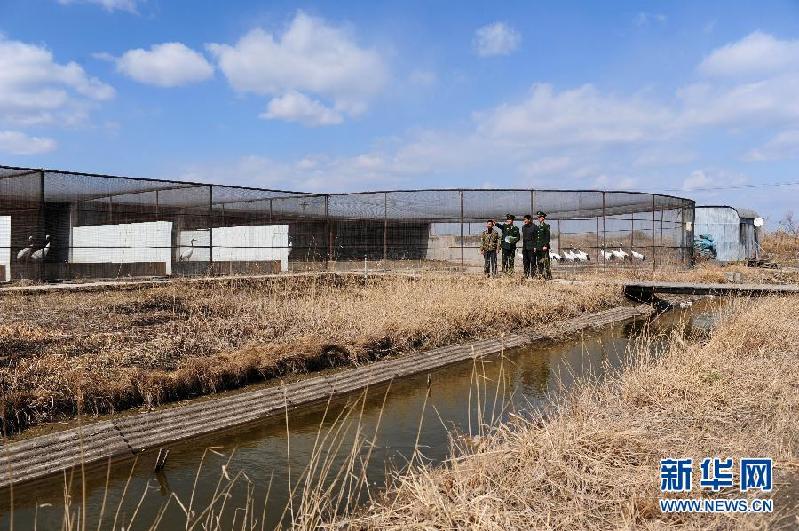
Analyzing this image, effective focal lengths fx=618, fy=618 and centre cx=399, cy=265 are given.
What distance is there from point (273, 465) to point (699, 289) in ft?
44.0

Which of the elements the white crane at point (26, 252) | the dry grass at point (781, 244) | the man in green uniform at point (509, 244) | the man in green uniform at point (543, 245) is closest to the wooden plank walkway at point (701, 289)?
the man in green uniform at point (543, 245)

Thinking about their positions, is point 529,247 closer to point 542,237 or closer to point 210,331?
point 542,237

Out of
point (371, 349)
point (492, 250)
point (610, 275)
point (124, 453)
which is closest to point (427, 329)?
point (371, 349)

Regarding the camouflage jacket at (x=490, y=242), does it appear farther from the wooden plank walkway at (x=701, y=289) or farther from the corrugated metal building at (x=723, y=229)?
the corrugated metal building at (x=723, y=229)

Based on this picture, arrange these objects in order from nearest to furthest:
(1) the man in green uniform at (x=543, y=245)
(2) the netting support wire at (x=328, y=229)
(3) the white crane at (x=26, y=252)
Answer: (3) the white crane at (x=26, y=252)
(1) the man in green uniform at (x=543, y=245)
(2) the netting support wire at (x=328, y=229)

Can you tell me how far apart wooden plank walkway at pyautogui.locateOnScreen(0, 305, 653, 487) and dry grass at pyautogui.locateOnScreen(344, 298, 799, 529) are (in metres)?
1.81

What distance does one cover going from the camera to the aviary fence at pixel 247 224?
594 inches

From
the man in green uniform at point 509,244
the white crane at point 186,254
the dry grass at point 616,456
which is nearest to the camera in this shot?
the dry grass at point 616,456

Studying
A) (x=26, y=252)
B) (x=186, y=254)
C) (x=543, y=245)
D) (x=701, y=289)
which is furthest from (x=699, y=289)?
(x=26, y=252)

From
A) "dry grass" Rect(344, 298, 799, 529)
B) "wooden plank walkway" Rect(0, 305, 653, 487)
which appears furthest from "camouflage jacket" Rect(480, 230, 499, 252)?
"dry grass" Rect(344, 298, 799, 529)

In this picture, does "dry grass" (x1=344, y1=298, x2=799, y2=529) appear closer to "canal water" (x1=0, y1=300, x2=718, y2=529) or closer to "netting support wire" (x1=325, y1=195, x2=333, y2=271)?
"canal water" (x1=0, y1=300, x2=718, y2=529)

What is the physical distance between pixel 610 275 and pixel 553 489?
56.0 feet

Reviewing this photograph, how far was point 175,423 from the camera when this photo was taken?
6027mm

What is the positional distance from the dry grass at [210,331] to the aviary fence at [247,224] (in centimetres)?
308
